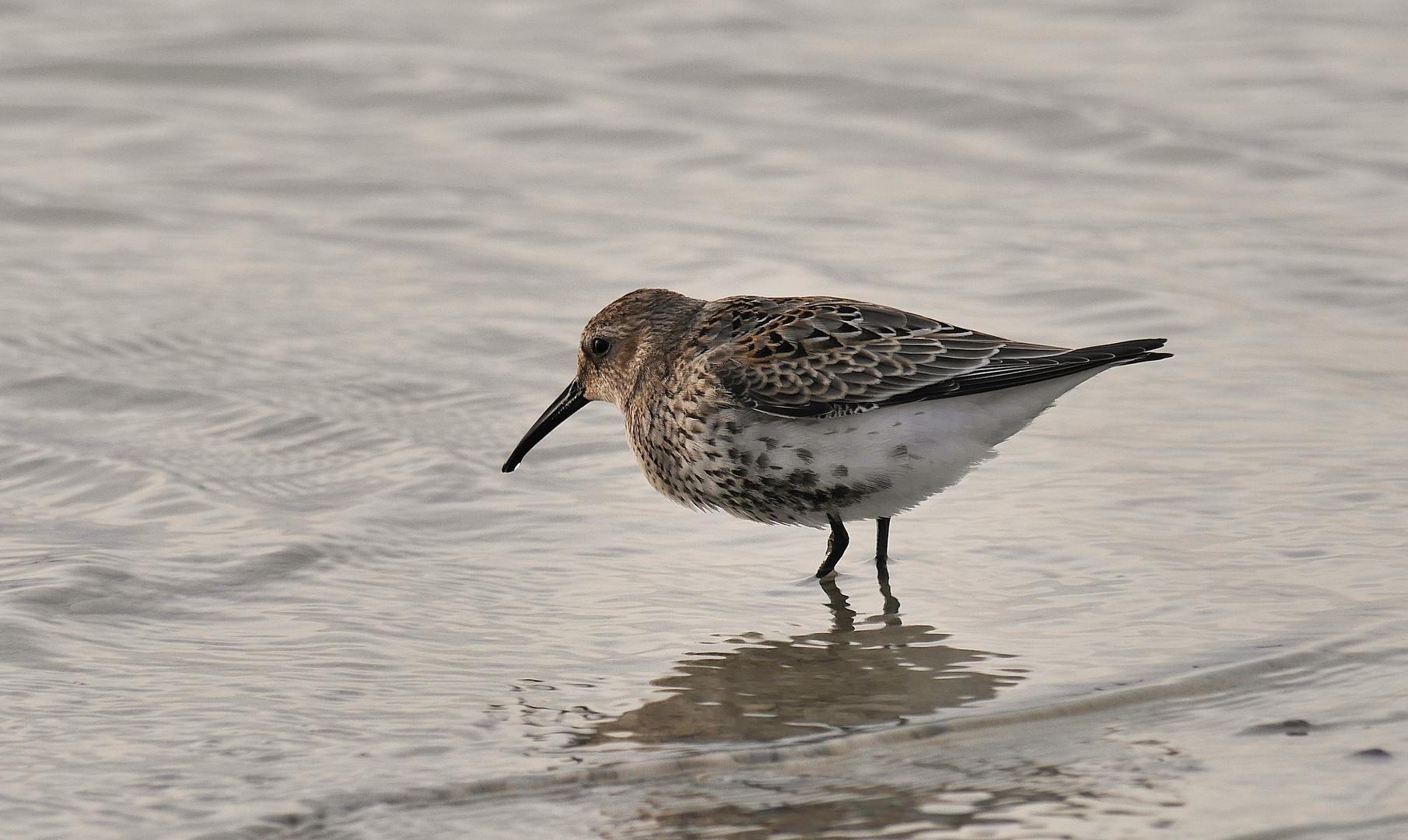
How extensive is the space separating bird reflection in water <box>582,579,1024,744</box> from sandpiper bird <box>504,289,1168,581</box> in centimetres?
62

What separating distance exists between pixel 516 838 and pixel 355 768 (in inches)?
28.6

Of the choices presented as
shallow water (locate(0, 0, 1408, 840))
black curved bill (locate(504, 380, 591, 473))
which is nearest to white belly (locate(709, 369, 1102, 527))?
shallow water (locate(0, 0, 1408, 840))

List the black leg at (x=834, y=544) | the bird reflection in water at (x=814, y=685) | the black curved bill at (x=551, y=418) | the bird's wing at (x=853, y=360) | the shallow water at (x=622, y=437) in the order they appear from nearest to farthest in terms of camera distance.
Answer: the shallow water at (x=622, y=437)
the bird reflection in water at (x=814, y=685)
the bird's wing at (x=853, y=360)
the black leg at (x=834, y=544)
the black curved bill at (x=551, y=418)

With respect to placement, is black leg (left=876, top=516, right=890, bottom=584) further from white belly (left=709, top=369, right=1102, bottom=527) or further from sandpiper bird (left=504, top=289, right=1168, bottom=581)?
white belly (left=709, top=369, right=1102, bottom=527)

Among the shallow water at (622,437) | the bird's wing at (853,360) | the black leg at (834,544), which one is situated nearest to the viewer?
the shallow water at (622,437)

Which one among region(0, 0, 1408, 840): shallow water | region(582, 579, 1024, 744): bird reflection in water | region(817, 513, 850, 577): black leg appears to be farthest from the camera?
region(817, 513, 850, 577): black leg

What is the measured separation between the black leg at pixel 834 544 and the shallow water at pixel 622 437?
140mm

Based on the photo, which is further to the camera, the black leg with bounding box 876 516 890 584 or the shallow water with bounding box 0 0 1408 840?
the black leg with bounding box 876 516 890 584

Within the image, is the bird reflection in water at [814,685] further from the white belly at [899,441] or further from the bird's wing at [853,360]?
the bird's wing at [853,360]

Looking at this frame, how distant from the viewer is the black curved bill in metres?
8.26

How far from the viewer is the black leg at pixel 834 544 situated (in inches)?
286

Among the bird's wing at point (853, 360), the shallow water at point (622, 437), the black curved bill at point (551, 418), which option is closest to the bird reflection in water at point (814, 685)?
the shallow water at point (622, 437)

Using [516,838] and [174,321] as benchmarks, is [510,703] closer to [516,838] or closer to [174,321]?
[516,838]

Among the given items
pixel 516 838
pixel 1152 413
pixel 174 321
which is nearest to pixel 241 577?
pixel 516 838
